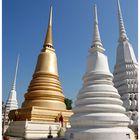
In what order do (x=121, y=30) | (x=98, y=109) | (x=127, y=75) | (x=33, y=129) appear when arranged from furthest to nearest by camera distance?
(x=121, y=30) < (x=127, y=75) < (x=33, y=129) < (x=98, y=109)

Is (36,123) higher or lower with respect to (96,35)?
lower

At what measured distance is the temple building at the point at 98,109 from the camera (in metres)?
7.39

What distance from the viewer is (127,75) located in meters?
16.3

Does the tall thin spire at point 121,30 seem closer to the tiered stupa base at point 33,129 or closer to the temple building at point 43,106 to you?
the temple building at point 43,106

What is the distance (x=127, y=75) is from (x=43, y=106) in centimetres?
658

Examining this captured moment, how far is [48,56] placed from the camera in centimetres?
1692

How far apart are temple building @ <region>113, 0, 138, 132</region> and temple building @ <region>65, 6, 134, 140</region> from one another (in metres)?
5.99

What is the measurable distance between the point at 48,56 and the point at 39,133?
6445 millimetres

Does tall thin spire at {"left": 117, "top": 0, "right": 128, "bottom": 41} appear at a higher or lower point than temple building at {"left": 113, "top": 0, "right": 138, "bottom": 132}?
higher

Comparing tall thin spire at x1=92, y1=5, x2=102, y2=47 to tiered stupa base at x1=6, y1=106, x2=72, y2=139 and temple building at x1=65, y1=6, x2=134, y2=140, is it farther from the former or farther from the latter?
tiered stupa base at x1=6, y1=106, x2=72, y2=139

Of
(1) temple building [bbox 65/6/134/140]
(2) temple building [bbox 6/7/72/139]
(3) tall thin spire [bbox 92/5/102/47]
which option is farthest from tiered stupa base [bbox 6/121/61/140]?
(3) tall thin spire [bbox 92/5/102/47]

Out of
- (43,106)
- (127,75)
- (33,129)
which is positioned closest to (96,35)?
(33,129)

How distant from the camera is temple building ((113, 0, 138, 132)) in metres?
15.2

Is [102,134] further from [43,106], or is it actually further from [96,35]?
[43,106]
